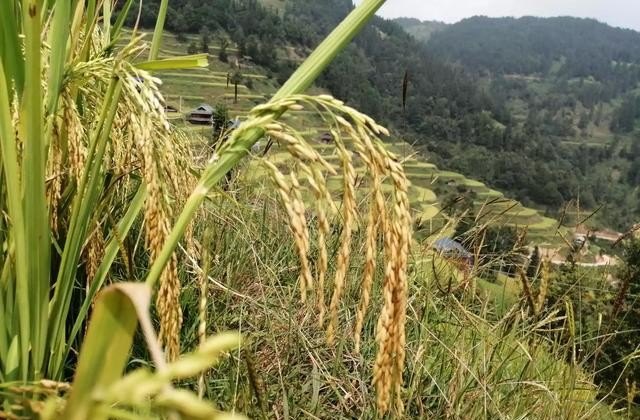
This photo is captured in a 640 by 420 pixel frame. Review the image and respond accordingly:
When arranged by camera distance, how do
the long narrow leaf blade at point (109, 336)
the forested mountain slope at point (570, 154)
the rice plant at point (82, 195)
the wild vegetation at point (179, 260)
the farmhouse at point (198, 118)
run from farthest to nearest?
1. the forested mountain slope at point (570, 154)
2. the farmhouse at point (198, 118)
3. the wild vegetation at point (179, 260)
4. the rice plant at point (82, 195)
5. the long narrow leaf blade at point (109, 336)

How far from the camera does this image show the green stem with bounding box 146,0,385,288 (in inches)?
33.4

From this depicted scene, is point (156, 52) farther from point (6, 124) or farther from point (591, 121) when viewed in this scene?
point (591, 121)

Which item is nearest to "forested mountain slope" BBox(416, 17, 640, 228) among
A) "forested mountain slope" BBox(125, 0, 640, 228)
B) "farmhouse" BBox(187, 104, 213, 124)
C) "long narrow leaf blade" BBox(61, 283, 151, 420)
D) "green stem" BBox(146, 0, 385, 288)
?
"forested mountain slope" BBox(125, 0, 640, 228)

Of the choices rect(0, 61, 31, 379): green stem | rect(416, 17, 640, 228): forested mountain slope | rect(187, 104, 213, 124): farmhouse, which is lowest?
rect(416, 17, 640, 228): forested mountain slope

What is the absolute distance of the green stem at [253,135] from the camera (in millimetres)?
847

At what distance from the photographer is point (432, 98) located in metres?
134

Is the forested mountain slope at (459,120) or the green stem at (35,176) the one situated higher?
the green stem at (35,176)

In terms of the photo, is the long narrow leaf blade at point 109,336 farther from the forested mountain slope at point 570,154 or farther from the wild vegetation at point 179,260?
the forested mountain slope at point 570,154

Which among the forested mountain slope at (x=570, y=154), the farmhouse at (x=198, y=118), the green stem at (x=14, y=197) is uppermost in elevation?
the green stem at (x=14, y=197)

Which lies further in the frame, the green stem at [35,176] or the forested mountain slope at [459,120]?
the forested mountain slope at [459,120]

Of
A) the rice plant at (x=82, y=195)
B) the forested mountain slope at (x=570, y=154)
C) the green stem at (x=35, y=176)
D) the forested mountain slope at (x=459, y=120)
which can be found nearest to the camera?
the rice plant at (x=82, y=195)

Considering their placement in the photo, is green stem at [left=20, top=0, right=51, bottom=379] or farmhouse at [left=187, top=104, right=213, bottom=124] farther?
farmhouse at [left=187, top=104, right=213, bottom=124]

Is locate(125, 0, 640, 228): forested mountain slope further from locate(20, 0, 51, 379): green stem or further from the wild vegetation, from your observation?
locate(20, 0, 51, 379): green stem

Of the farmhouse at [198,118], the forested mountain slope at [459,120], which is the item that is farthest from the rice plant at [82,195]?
the forested mountain slope at [459,120]
